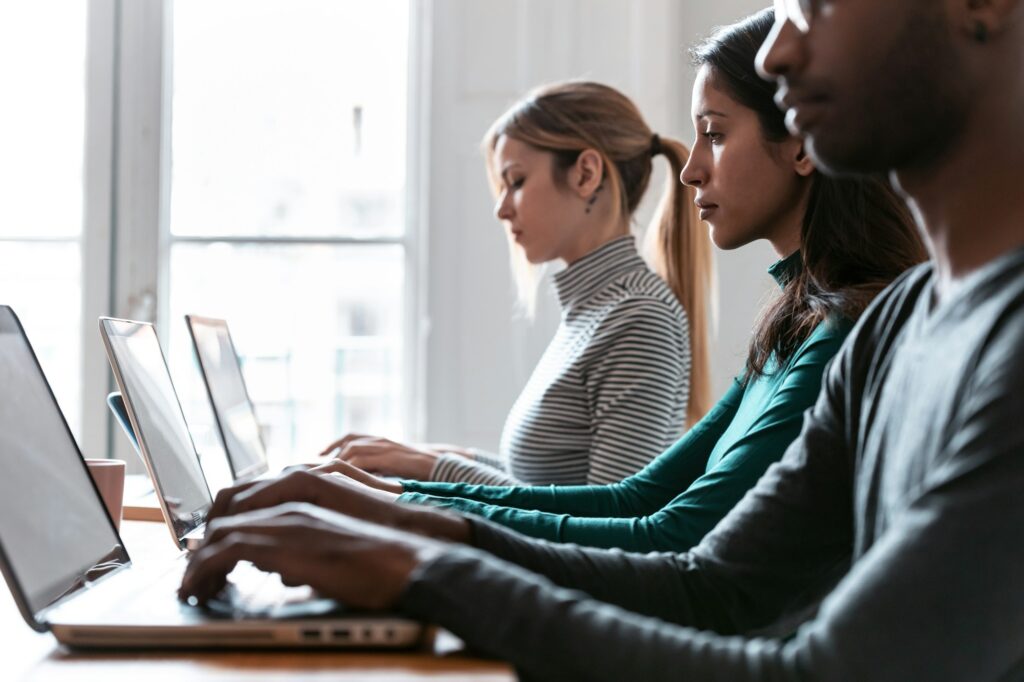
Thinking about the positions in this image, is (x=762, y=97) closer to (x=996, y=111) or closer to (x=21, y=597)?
(x=996, y=111)

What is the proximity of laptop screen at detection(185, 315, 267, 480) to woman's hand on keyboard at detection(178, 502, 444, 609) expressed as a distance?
114 centimetres

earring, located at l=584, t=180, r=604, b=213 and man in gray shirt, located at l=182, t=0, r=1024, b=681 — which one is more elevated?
earring, located at l=584, t=180, r=604, b=213

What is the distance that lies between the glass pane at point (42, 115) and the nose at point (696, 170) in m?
2.05

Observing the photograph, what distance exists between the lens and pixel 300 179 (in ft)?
10.1

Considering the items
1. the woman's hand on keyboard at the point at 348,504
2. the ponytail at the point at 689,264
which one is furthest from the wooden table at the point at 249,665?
the ponytail at the point at 689,264

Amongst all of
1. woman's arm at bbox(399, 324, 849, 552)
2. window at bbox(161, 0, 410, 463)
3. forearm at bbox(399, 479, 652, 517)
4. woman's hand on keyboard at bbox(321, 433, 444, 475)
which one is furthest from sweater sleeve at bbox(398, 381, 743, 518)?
window at bbox(161, 0, 410, 463)

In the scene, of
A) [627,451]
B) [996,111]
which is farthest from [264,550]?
[627,451]

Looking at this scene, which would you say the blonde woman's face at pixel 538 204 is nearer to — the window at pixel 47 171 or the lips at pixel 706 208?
the lips at pixel 706 208

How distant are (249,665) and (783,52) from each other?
58 centimetres

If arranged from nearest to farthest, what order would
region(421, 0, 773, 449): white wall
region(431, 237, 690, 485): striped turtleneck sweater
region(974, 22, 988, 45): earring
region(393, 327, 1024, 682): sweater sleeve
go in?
region(393, 327, 1024, 682): sweater sleeve
region(974, 22, 988, 45): earring
region(431, 237, 690, 485): striped turtleneck sweater
region(421, 0, 773, 449): white wall

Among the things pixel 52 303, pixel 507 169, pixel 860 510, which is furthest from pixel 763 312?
pixel 52 303

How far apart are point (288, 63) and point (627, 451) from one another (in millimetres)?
1716

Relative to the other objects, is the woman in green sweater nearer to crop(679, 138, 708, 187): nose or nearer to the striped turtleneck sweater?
crop(679, 138, 708, 187): nose

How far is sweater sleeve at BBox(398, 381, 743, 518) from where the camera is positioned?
1468 millimetres
